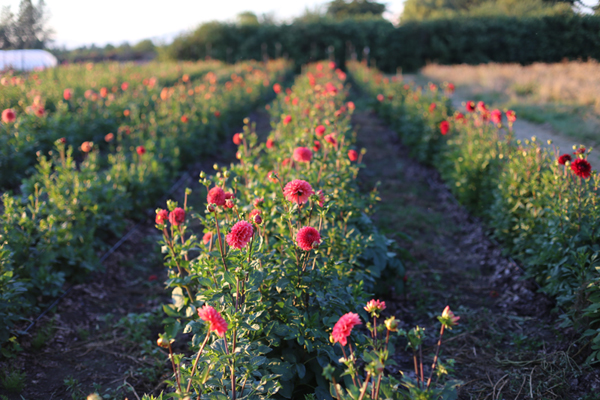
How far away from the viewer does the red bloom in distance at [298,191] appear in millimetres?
1762

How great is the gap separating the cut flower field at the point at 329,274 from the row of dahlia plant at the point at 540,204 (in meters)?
0.02

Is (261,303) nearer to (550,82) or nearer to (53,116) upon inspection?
(53,116)

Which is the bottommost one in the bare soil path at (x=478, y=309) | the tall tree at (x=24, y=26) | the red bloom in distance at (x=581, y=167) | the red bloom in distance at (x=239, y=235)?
the bare soil path at (x=478, y=309)

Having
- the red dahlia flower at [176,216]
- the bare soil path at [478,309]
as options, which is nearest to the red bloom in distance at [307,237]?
the red dahlia flower at [176,216]

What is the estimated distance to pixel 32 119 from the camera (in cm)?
540

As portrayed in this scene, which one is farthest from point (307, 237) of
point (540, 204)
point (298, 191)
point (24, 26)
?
point (24, 26)

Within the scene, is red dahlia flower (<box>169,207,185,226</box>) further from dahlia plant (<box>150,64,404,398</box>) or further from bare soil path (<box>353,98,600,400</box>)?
bare soil path (<box>353,98,600,400</box>)

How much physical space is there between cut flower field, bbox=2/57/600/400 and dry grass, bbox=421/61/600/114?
4.51m

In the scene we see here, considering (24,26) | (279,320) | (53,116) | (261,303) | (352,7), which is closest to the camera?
(261,303)

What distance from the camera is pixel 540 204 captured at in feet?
10.5

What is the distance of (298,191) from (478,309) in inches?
89.1

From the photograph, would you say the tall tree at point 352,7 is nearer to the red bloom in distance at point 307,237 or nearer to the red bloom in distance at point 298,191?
the red bloom in distance at point 298,191

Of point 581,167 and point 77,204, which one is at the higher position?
point 581,167

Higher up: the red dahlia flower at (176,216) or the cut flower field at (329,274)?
the red dahlia flower at (176,216)
